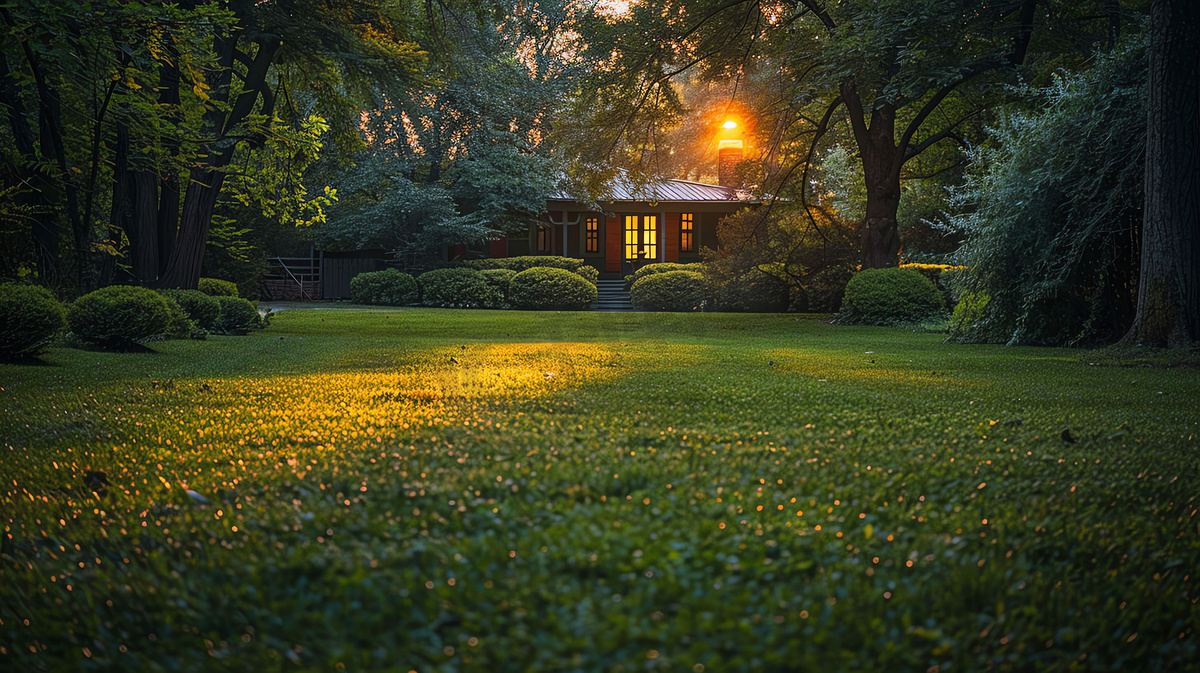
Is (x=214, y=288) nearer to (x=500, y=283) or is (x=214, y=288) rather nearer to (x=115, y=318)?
(x=115, y=318)

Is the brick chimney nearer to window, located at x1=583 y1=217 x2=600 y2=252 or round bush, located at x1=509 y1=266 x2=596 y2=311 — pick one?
window, located at x1=583 y1=217 x2=600 y2=252

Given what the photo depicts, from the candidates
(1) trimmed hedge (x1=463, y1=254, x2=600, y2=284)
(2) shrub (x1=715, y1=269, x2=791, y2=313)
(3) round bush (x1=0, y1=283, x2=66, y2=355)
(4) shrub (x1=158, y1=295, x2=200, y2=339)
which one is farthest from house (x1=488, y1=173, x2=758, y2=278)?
(3) round bush (x1=0, y1=283, x2=66, y2=355)

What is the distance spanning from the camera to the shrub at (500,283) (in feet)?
78.1

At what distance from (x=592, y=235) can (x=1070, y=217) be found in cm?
2291

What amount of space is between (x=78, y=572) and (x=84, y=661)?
551 millimetres

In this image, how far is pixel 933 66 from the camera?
11.8 meters

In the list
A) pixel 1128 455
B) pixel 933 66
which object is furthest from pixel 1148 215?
pixel 1128 455

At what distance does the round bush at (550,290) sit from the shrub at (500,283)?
430mm

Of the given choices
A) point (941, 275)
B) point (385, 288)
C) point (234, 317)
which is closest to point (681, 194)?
point (385, 288)

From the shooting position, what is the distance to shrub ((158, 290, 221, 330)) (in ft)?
38.1

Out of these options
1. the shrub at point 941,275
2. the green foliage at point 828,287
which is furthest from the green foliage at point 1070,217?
the green foliage at point 828,287

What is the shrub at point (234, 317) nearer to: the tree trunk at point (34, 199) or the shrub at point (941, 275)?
the tree trunk at point (34, 199)

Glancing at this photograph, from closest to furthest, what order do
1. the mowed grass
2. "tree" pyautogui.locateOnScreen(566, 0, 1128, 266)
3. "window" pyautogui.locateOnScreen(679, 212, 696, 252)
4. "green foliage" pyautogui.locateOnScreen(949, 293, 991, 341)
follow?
the mowed grass → "green foliage" pyautogui.locateOnScreen(949, 293, 991, 341) → "tree" pyautogui.locateOnScreen(566, 0, 1128, 266) → "window" pyautogui.locateOnScreen(679, 212, 696, 252)

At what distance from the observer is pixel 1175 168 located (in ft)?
27.8
